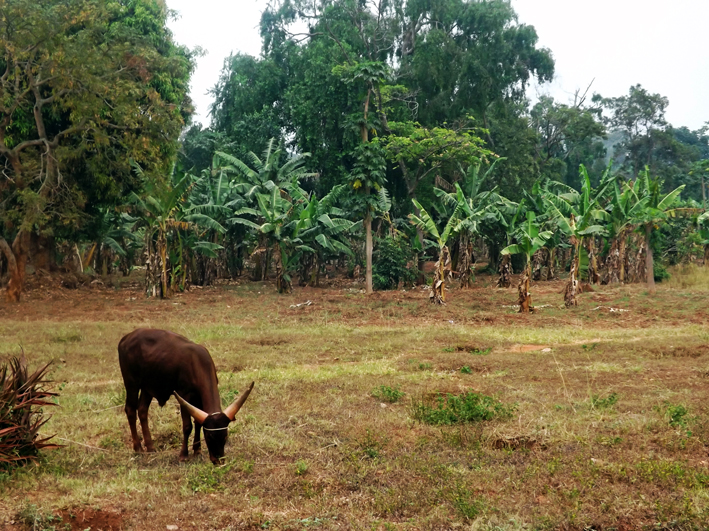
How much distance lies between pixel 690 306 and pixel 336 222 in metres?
13.5

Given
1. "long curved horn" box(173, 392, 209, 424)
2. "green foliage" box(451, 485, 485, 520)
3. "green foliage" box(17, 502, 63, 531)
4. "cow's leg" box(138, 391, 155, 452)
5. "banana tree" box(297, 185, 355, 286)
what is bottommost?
"green foliage" box(451, 485, 485, 520)

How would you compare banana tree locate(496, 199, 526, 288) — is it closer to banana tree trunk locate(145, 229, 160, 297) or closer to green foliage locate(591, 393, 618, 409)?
banana tree trunk locate(145, 229, 160, 297)

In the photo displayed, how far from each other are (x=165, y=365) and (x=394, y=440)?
2446 millimetres

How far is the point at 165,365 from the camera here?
251 inches

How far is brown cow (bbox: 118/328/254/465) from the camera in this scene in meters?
5.93

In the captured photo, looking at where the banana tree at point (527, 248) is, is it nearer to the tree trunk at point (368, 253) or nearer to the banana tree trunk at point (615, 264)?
the tree trunk at point (368, 253)

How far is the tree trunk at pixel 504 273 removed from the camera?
27.5 meters

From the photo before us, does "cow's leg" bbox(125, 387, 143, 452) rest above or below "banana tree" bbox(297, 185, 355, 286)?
below

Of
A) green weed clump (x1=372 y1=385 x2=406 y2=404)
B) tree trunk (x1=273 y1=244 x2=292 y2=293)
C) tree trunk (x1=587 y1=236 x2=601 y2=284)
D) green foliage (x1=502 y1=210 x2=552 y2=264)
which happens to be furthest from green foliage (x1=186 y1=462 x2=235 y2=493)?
tree trunk (x1=587 y1=236 x2=601 y2=284)

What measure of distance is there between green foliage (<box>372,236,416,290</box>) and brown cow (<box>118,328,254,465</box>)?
2142cm

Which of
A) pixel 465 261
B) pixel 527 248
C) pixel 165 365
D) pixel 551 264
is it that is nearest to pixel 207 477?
pixel 165 365

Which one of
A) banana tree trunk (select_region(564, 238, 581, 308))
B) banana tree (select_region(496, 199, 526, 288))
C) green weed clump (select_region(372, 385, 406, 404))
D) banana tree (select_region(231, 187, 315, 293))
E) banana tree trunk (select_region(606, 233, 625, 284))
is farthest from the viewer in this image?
banana tree trunk (select_region(606, 233, 625, 284))

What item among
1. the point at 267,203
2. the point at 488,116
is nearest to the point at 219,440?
the point at 267,203

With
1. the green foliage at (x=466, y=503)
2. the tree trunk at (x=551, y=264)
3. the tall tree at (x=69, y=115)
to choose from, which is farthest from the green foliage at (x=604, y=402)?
the tree trunk at (x=551, y=264)
